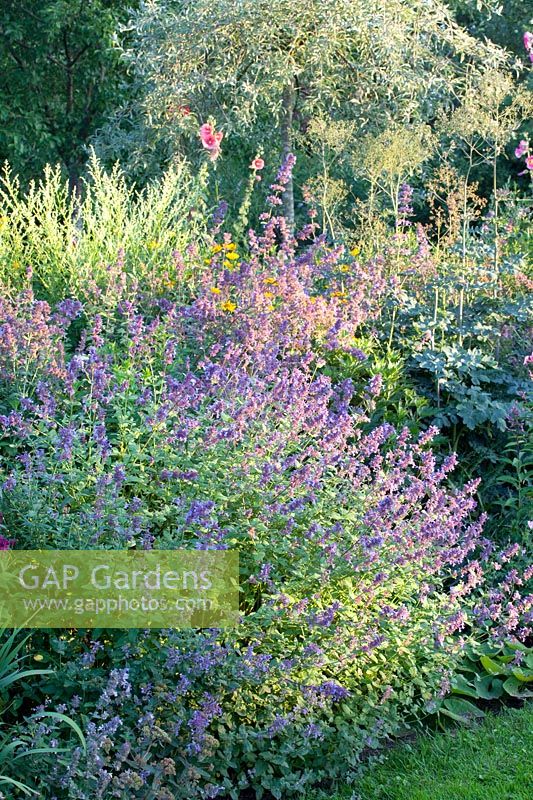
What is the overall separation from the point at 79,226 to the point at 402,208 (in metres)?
2.03

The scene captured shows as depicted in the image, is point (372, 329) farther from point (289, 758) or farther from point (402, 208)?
point (289, 758)

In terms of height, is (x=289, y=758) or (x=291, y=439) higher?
(x=291, y=439)

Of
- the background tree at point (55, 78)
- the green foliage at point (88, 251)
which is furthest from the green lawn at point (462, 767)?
the background tree at point (55, 78)

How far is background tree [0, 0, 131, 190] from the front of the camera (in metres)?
12.0

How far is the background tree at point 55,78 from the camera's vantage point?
1199cm

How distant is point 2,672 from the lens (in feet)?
9.00

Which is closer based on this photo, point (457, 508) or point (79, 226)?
point (457, 508)

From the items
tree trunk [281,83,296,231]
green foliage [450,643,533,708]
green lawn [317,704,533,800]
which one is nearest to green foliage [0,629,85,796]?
green lawn [317,704,533,800]

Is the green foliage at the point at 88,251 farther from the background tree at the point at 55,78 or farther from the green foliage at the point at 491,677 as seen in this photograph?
the background tree at the point at 55,78

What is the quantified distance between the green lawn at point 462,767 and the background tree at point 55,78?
9.85 meters

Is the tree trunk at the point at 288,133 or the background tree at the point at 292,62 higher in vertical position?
the background tree at the point at 292,62

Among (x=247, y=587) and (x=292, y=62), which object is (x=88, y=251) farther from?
(x=292, y=62)

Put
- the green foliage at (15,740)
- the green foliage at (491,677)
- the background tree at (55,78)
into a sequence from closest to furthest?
the green foliage at (15,740) < the green foliage at (491,677) < the background tree at (55,78)

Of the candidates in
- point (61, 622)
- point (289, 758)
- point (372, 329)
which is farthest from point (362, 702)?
point (372, 329)
